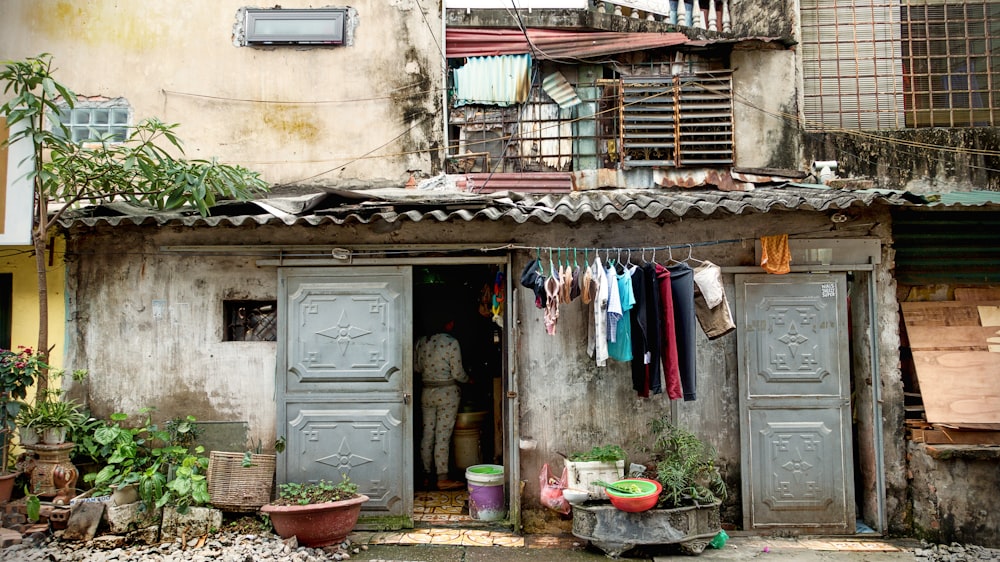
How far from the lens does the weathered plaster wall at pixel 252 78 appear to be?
7840mm

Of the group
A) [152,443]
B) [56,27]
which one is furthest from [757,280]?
[56,27]

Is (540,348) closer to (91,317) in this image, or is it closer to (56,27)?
(91,317)

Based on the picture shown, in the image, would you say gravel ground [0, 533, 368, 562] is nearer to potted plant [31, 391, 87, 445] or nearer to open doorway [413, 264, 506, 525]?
potted plant [31, 391, 87, 445]

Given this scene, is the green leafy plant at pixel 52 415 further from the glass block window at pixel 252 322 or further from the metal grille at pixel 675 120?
the metal grille at pixel 675 120

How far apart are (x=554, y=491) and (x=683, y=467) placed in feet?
4.18

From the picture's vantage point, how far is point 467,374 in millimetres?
8945

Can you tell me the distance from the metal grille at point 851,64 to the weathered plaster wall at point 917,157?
0.42 meters

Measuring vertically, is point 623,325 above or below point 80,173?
below

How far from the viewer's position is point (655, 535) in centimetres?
631

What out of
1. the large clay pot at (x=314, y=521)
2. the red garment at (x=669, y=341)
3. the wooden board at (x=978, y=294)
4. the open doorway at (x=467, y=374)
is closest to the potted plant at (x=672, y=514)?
the red garment at (x=669, y=341)

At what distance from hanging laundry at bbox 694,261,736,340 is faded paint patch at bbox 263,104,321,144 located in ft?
14.5

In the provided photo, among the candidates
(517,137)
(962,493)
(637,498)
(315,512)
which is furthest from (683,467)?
(517,137)

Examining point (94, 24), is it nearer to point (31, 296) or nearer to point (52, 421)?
point (31, 296)

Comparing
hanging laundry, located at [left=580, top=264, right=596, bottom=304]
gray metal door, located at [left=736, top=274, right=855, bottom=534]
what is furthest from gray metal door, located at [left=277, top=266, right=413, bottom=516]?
gray metal door, located at [left=736, top=274, right=855, bottom=534]
